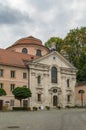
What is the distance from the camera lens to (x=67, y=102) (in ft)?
212

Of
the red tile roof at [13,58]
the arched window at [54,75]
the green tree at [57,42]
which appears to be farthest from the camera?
the green tree at [57,42]

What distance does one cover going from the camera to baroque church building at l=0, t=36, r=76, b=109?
56.1 metres

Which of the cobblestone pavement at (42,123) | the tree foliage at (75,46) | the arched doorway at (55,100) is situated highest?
the tree foliage at (75,46)

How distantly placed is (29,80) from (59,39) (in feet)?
82.1

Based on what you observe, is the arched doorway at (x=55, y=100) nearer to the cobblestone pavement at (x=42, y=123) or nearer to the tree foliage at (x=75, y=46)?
the tree foliage at (x=75, y=46)

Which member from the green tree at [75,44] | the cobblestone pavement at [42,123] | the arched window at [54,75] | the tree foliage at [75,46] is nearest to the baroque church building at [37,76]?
the arched window at [54,75]

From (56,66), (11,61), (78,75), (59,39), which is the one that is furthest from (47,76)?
(59,39)

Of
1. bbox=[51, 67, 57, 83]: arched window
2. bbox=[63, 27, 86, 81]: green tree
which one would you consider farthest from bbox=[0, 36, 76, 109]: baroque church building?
bbox=[63, 27, 86, 81]: green tree

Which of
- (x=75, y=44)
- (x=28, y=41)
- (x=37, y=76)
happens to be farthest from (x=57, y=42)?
(x=37, y=76)

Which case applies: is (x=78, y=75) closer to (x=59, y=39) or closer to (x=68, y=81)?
(x=68, y=81)

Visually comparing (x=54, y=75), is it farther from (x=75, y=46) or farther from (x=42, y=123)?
(x=42, y=123)

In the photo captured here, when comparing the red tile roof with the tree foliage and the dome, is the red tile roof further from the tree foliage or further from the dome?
the tree foliage

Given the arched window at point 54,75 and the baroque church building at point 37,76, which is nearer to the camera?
the baroque church building at point 37,76

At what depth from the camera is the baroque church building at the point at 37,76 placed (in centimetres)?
5608
